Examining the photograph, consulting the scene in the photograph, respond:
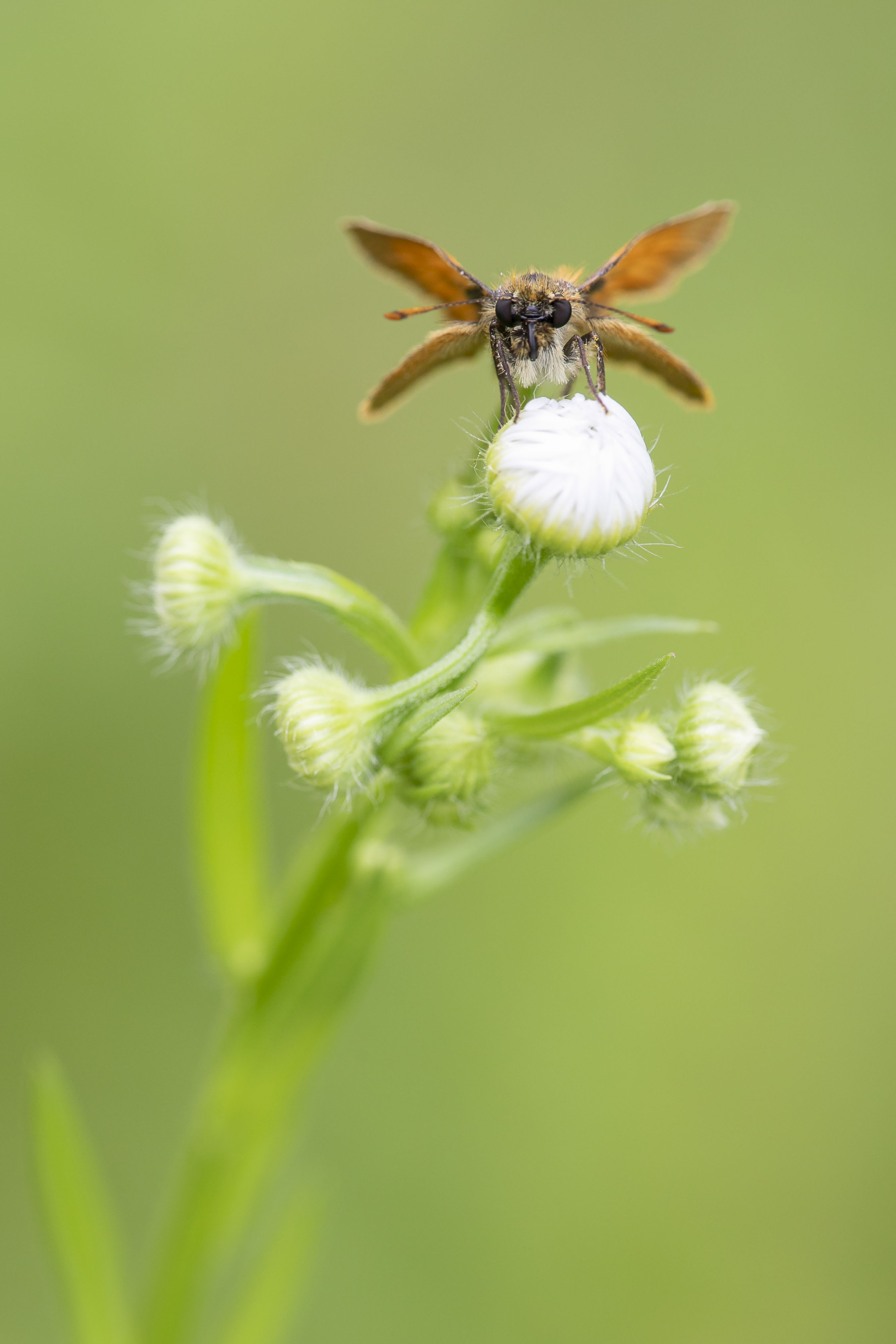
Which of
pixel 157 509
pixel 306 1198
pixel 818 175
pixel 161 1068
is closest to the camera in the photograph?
pixel 306 1198

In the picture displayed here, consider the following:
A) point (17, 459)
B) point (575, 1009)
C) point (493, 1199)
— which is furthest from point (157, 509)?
point (493, 1199)

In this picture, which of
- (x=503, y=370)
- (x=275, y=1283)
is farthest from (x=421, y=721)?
(x=275, y=1283)

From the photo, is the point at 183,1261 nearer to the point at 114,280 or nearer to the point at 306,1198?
the point at 306,1198

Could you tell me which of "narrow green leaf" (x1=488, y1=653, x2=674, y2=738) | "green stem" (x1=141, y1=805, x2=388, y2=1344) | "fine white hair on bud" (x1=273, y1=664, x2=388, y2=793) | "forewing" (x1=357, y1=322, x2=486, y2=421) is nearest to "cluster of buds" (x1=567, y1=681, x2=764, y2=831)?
"narrow green leaf" (x1=488, y1=653, x2=674, y2=738)

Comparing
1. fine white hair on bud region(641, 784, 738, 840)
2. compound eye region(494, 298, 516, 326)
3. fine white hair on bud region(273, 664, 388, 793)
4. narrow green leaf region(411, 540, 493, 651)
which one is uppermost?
compound eye region(494, 298, 516, 326)

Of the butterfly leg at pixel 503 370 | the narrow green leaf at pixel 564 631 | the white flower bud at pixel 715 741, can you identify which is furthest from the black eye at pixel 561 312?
the white flower bud at pixel 715 741

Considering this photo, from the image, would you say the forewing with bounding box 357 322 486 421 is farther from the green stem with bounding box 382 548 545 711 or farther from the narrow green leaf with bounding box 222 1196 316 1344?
the narrow green leaf with bounding box 222 1196 316 1344

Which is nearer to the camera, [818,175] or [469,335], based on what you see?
[469,335]
